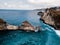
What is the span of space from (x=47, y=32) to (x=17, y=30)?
10.3 feet

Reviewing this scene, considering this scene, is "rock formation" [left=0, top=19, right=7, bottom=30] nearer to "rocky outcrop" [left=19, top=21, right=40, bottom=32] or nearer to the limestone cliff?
"rocky outcrop" [left=19, top=21, right=40, bottom=32]

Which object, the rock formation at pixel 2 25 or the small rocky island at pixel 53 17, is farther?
the small rocky island at pixel 53 17

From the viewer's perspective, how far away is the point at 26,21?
19844 mm

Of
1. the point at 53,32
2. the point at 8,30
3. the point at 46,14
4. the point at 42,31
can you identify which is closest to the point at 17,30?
the point at 8,30

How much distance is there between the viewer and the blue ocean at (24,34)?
16.1 m

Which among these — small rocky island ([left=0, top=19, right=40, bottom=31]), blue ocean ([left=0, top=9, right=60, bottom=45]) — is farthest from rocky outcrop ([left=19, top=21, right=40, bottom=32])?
blue ocean ([left=0, top=9, right=60, bottom=45])

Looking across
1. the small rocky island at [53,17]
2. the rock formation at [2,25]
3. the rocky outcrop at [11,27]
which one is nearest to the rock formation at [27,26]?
the rocky outcrop at [11,27]

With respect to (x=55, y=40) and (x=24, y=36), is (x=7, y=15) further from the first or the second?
(x=55, y=40)

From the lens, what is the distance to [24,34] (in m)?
18.2

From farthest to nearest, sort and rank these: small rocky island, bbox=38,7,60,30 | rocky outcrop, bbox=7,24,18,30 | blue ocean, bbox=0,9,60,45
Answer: small rocky island, bbox=38,7,60,30 < rocky outcrop, bbox=7,24,18,30 < blue ocean, bbox=0,9,60,45

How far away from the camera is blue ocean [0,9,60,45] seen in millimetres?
16109

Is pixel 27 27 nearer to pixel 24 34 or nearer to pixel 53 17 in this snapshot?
pixel 24 34

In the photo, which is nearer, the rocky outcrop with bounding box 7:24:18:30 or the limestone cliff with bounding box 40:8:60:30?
the rocky outcrop with bounding box 7:24:18:30

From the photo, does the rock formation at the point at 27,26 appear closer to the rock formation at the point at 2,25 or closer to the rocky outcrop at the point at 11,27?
the rocky outcrop at the point at 11,27
